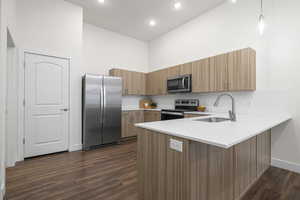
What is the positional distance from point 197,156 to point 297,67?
2588 millimetres

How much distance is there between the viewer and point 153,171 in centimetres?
139

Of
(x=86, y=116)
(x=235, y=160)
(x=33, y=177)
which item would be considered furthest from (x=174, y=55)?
(x=33, y=177)

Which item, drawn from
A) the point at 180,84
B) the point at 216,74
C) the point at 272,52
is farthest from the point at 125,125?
the point at 272,52

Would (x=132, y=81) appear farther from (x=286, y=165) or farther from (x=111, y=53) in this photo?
(x=286, y=165)

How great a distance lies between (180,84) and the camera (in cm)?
379

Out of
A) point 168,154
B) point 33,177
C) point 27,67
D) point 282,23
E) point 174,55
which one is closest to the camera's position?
point 168,154

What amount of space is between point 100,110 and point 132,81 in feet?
5.30

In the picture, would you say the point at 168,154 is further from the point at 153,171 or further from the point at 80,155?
the point at 80,155

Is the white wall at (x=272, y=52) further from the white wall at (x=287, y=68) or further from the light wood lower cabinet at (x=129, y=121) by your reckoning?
the light wood lower cabinet at (x=129, y=121)

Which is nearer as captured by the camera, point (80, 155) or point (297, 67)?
point (297, 67)

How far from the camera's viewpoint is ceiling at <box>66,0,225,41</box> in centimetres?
332

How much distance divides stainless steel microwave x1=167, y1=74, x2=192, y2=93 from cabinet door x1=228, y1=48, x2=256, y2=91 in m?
1.02

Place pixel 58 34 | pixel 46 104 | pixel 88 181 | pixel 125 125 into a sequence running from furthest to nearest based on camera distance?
1. pixel 125 125
2. pixel 58 34
3. pixel 46 104
4. pixel 88 181

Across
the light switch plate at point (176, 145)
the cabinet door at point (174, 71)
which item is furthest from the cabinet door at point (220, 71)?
the light switch plate at point (176, 145)
